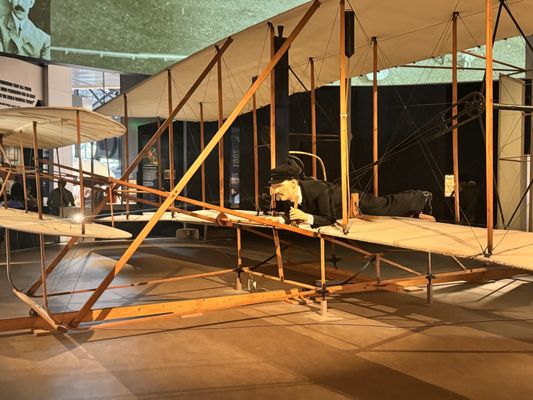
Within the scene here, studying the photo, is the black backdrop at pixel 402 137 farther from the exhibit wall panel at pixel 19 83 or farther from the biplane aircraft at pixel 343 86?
the exhibit wall panel at pixel 19 83

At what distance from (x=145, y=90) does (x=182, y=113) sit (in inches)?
80.2

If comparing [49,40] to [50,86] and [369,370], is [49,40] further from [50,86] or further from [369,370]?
[369,370]

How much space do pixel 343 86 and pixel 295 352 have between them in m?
2.28

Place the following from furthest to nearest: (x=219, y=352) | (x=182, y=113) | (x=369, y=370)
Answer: (x=182, y=113) → (x=219, y=352) → (x=369, y=370)

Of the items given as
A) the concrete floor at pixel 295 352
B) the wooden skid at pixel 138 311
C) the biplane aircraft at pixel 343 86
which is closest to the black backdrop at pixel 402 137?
the biplane aircraft at pixel 343 86

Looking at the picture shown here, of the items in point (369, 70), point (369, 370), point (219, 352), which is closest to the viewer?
point (369, 370)

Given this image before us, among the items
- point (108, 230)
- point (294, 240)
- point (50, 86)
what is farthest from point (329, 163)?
point (108, 230)

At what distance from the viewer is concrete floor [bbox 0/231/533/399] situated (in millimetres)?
3258

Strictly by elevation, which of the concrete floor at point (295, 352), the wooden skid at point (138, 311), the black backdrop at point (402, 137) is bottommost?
the concrete floor at point (295, 352)

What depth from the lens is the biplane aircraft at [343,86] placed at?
398 cm

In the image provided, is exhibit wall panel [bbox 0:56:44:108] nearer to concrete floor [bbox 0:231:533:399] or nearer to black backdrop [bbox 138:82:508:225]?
black backdrop [bbox 138:82:508:225]

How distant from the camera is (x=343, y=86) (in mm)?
4578

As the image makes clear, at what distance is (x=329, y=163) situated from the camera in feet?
36.9

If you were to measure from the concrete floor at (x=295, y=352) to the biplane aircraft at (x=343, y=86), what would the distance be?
238 mm
